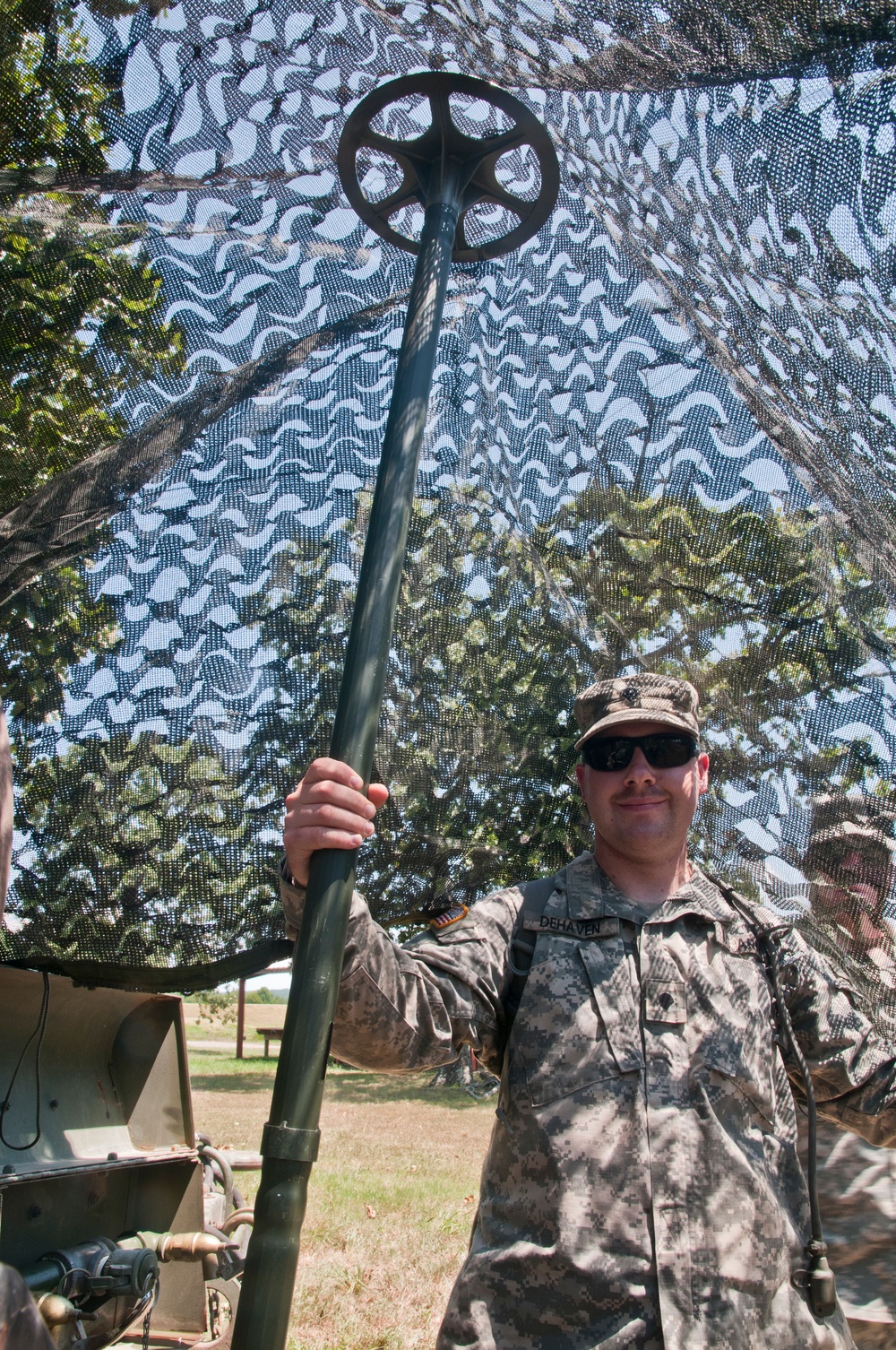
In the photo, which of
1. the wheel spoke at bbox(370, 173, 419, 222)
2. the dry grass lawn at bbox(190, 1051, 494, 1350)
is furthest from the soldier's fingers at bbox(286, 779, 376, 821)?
the dry grass lawn at bbox(190, 1051, 494, 1350)

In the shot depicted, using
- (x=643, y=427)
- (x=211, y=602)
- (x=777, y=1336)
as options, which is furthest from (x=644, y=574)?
(x=777, y=1336)

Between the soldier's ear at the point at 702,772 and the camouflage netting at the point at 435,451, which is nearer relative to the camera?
the camouflage netting at the point at 435,451

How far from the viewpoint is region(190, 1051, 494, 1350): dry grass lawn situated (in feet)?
16.1

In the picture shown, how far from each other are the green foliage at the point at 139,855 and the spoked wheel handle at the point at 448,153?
124 cm

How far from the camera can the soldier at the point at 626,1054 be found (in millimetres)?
1750

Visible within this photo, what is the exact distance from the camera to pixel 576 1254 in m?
1.78

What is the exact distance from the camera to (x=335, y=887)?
4.40 feet

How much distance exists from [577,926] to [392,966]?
21.2 inches

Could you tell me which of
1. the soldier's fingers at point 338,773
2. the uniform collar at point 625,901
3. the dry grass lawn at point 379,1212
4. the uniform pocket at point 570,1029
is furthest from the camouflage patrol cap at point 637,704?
the dry grass lawn at point 379,1212

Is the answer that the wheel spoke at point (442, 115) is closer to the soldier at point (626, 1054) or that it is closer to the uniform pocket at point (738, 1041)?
the soldier at point (626, 1054)

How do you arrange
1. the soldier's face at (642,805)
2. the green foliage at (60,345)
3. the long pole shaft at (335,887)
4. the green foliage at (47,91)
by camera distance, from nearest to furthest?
the long pole shaft at (335,887) → the green foliage at (47,91) → the green foliage at (60,345) → the soldier's face at (642,805)

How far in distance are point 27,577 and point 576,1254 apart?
1.79 metres

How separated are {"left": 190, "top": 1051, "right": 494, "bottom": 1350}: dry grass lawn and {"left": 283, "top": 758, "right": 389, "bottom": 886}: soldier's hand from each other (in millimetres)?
4213

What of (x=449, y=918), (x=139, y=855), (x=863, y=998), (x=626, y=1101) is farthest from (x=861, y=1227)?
(x=139, y=855)
